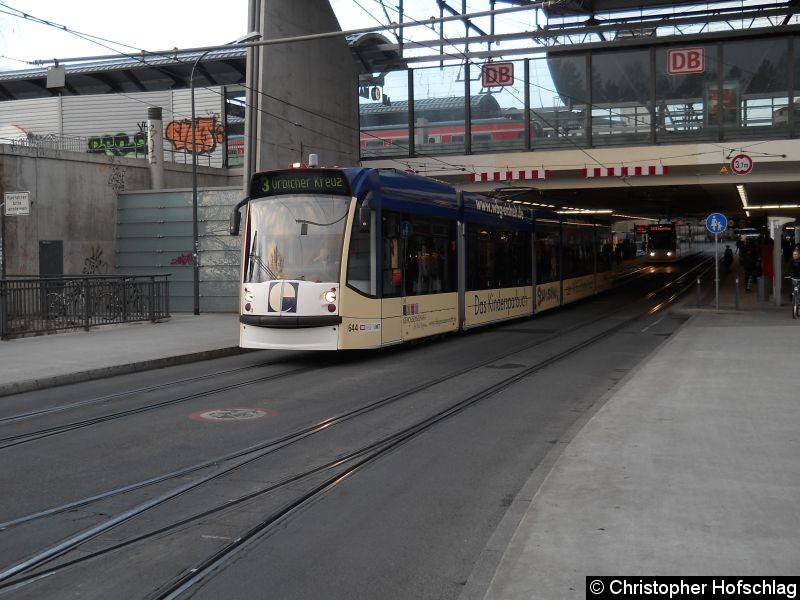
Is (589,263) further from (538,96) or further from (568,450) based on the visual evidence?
(568,450)

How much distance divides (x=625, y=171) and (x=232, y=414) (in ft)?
70.6

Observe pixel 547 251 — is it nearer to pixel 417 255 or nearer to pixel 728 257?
pixel 417 255

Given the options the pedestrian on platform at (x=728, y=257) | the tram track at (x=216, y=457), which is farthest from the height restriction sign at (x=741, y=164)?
the pedestrian on platform at (x=728, y=257)

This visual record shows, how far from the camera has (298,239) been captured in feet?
48.8

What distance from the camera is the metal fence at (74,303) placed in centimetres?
1842

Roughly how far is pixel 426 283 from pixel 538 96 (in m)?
16.6

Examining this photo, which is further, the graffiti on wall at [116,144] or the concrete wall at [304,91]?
the graffiti on wall at [116,144]

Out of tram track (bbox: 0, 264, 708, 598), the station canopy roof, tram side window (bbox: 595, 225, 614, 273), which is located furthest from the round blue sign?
the station canopy roof

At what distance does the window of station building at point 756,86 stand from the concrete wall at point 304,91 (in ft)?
42.0

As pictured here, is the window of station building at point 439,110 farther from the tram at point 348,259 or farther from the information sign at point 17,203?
the information sign at point 17,203

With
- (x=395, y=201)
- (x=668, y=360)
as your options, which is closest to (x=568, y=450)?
(x=668, y=360)

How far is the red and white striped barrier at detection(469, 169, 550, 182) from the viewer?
2980 centimetres

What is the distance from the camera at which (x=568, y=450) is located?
771 cm

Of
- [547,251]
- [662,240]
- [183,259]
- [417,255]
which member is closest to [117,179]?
[183,259]
